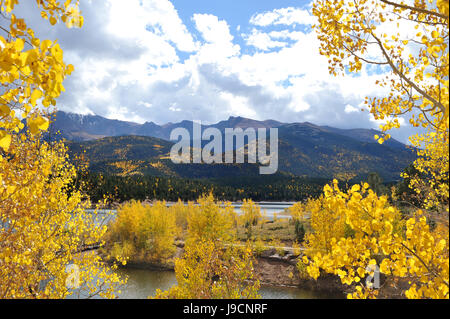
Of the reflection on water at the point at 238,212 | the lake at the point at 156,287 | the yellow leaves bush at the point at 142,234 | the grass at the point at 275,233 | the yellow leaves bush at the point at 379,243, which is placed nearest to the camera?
the yellow leaves bush at the point at 379,243

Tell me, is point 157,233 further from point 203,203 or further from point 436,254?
point 436,254

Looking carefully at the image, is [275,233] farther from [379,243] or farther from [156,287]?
[379,243]

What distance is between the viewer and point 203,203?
28875 millimetres

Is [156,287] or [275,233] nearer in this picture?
[156,287]

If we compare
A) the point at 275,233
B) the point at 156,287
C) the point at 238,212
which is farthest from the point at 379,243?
the point at 238,212

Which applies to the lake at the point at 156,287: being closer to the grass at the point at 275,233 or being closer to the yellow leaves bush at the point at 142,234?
the yellow leaves bush at the point at 142,234

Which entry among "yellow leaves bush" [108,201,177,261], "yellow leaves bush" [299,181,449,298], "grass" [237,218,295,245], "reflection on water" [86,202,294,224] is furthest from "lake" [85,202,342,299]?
"yellow leaves bush" [299,181,449,298]

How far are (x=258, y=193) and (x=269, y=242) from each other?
300ft

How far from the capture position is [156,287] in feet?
85.8

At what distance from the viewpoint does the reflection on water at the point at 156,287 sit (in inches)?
923

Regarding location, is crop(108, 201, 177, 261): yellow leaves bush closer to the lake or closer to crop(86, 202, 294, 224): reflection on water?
crop(86, 202, 294, 224): reflection on water

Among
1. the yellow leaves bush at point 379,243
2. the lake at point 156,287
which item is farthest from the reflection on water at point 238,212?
the yellow leaves bush at point 379,243
